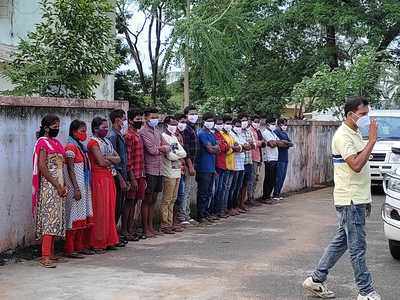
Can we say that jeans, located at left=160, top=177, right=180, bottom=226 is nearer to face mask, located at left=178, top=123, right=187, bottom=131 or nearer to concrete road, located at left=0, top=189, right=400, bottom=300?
concrete road, located at left=0, top=189, right=400, bottom=300

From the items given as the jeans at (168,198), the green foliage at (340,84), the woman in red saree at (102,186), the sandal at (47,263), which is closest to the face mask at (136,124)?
the woman in red saree at (102,186)

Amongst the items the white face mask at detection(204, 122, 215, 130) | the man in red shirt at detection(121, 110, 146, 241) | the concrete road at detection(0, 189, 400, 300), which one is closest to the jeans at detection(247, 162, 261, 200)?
the white face mask at detection(204, 122, 215, 130)

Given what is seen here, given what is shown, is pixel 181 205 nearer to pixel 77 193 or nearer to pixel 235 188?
pixel 235 188

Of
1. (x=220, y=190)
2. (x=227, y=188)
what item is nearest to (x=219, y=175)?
(x=220, y=190)

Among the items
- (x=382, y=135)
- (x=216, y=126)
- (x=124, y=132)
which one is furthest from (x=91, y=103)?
(x=382, y=135)

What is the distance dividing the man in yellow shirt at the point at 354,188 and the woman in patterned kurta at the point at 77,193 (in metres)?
3.21

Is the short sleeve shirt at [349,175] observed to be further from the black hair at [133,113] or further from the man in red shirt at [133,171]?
the black hair at [133,113]

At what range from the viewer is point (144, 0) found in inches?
931

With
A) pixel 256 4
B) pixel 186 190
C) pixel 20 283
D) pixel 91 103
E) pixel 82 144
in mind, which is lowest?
pixel 20 283

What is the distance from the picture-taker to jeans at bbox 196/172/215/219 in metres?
11.3

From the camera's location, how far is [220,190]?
11.9 m

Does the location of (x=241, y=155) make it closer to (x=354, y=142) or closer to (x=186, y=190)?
(x=186, y=190)

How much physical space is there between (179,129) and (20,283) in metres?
4.58

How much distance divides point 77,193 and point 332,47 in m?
18.3
